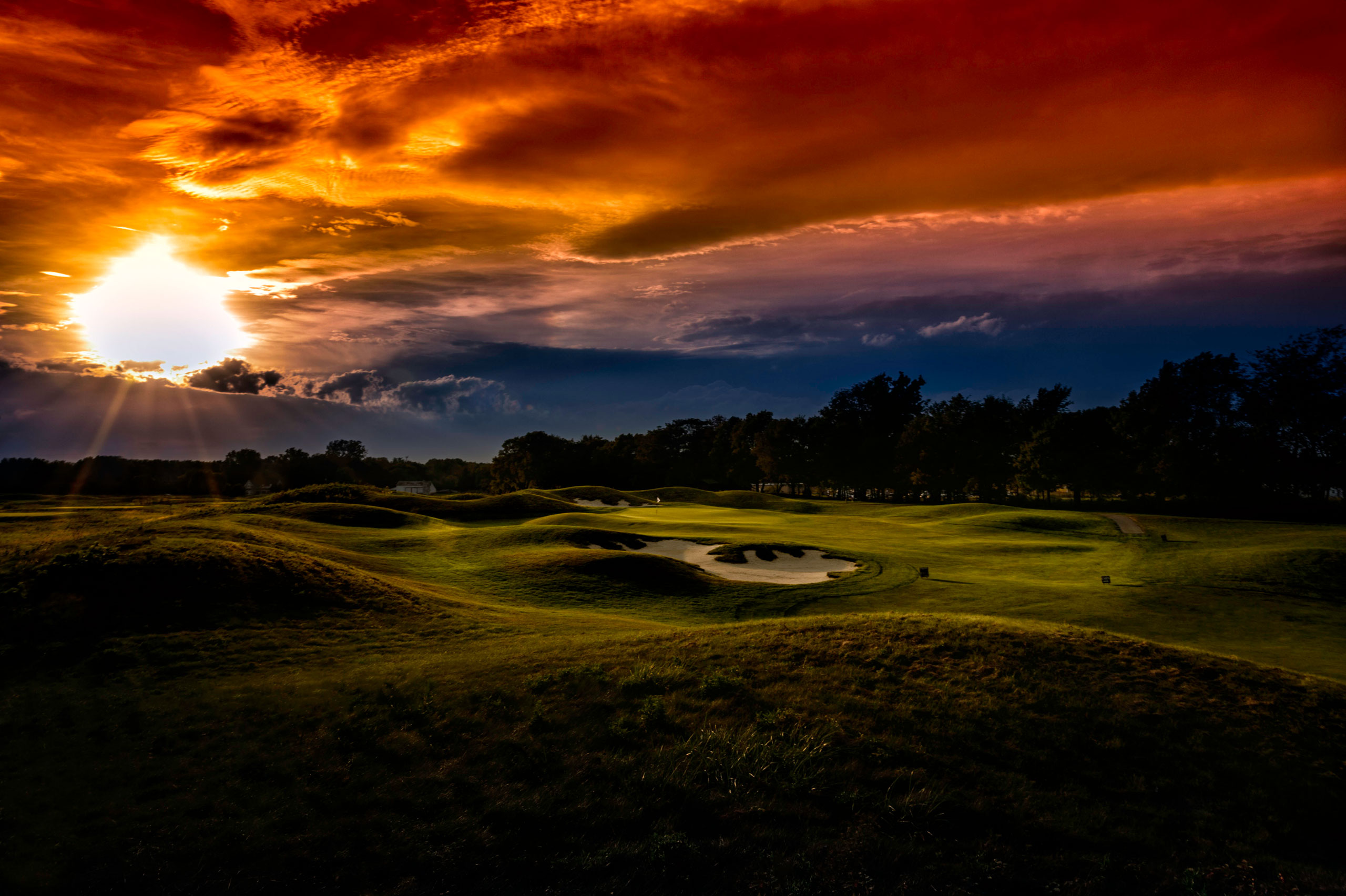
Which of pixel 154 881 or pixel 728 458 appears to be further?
pixel 728 458

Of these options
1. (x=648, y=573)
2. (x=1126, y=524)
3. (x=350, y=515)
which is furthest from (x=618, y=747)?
(x=1126, y=524)

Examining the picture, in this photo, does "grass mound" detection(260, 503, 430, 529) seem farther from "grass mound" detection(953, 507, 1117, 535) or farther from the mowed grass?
"grass mound" detection(953, 507, 1117, 535)

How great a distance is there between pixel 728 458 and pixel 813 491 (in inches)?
954

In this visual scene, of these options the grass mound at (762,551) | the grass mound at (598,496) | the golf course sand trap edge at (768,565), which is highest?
the grass mound at (598,496)

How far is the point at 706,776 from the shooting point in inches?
322

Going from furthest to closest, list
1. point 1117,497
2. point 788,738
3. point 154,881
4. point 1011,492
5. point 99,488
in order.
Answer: point 1011,492
point 99,488
point 1117,497
point 788,738
point 154,881

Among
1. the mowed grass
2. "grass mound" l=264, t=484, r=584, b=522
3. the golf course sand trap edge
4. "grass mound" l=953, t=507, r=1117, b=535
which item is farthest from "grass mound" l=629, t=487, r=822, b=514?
the mowed grass

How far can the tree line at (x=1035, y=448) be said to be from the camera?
229ft

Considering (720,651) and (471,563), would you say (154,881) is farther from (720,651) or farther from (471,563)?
(471,563)

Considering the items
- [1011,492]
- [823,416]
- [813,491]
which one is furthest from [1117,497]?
[813,491]

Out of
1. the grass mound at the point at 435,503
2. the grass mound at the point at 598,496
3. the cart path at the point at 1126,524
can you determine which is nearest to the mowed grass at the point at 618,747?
the cart path at the point at 1126,524

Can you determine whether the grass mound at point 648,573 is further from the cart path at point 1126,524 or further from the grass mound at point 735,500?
the grass mound at point 735,500

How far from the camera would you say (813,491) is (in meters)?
137

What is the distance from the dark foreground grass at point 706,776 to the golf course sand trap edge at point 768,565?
16.0 meters
